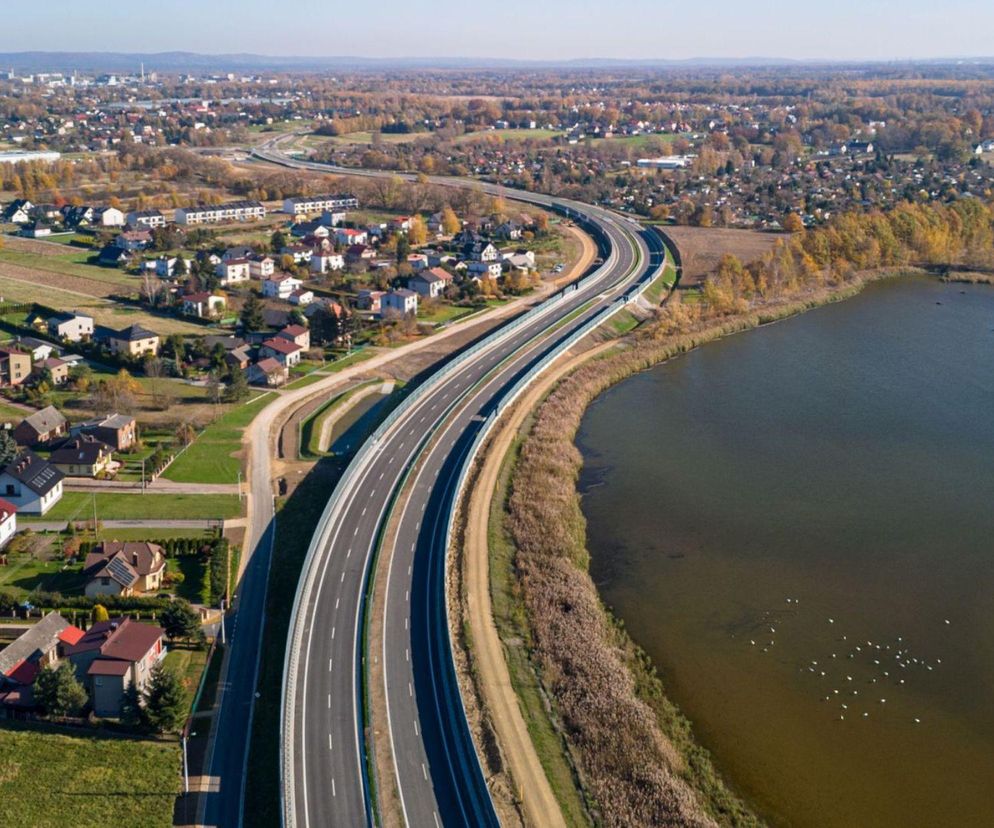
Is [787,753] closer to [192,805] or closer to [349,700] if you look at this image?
[349,700]

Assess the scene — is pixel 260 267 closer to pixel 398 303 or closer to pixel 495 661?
pixel 398 303

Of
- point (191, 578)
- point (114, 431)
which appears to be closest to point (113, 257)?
point (114, 431)

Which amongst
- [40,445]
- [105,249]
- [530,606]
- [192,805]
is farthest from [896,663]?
[105,249]

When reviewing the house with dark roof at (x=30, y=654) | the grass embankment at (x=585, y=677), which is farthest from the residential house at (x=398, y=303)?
the house with dark roof at (x=30, y=654)

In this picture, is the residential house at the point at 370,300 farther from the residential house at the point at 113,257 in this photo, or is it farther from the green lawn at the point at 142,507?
the green lawn at the point at 142,507

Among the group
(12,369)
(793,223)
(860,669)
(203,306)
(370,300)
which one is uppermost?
(793,223)
